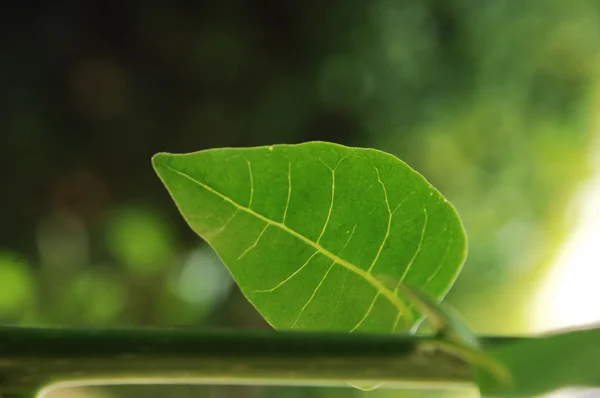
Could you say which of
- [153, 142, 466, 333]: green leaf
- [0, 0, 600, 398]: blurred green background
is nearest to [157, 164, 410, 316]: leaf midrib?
[153, 142, 466, 333]: green leaf

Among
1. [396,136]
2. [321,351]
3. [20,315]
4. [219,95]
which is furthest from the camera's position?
[396,136]

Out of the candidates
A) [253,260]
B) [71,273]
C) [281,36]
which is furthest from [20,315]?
[253,260]

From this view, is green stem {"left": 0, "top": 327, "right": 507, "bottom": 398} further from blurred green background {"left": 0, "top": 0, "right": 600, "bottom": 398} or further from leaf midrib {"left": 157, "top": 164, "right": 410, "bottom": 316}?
blurred green background {"left": 0, "top": 0, "right": 600, "bottom": 398}

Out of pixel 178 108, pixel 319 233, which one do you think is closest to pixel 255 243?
pixel 319 233

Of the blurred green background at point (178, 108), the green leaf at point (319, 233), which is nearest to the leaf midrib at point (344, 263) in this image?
the green leaf at point (319, 233)

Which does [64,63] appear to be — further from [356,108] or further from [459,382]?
[459,382]

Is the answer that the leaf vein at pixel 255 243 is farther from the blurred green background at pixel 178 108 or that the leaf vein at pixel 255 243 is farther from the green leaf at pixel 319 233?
the blurred green background at pixel 178 108
